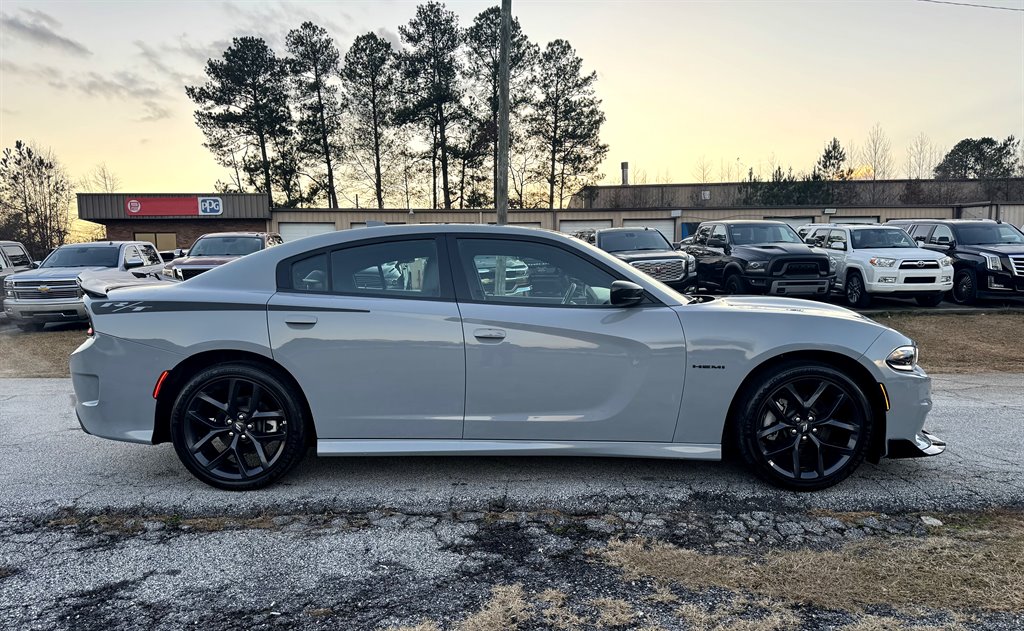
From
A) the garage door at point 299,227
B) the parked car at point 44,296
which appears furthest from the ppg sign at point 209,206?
the parked car at point 44,296

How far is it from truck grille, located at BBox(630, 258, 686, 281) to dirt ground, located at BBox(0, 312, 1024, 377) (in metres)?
→ 4.01

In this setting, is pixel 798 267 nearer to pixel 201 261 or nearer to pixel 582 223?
pixel 201 261

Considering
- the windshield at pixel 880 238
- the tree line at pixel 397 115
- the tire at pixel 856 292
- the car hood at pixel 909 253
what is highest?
the tree line at pixel 397 115

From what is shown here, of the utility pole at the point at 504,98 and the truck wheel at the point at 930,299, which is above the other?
the utility pole at the point at 504,98

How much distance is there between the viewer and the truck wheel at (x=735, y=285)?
13898 millimetres

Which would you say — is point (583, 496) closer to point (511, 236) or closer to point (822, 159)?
point (511, 236)

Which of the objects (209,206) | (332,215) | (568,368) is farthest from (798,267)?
(209,206)

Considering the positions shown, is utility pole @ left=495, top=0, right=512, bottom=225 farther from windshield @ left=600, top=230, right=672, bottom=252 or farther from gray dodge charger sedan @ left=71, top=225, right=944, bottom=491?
gray dodge charger sedan @ left=71, top=225, right=944, bottom=491

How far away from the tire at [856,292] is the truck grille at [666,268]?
142 inches

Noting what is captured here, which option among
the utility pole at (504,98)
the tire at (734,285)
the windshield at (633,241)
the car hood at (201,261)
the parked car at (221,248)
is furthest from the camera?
the windshield at (633,241)

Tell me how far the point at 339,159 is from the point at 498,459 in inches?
1486

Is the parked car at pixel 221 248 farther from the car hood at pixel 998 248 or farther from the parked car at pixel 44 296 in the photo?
the car hood at pixel 998 248

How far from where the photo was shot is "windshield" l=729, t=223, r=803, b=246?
47.5 ft

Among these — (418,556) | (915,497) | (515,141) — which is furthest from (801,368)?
(515,141)
